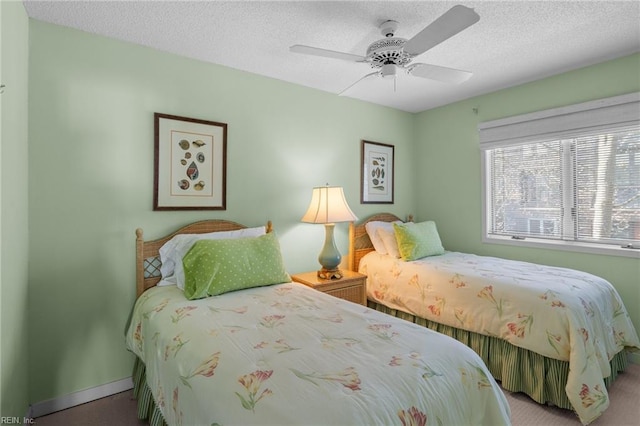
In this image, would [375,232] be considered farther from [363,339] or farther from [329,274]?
[363,339]

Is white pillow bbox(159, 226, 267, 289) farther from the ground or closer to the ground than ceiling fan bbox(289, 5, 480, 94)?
closer to the ground

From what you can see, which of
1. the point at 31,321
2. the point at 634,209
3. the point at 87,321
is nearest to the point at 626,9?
the point at 634,209

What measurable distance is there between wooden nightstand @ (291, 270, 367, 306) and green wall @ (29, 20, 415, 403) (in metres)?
0.68

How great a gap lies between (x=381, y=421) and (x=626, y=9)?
2680 millimetres

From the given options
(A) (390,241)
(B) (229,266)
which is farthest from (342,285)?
(B) (229,266)

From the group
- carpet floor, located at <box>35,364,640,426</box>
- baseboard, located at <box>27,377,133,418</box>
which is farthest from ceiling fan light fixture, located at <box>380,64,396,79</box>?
baseboard, located at <box>27,377,133,418</box>

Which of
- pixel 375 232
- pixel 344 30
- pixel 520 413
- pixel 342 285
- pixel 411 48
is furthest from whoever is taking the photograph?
pixel 375 232

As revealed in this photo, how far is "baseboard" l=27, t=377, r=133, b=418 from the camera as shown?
200 centimetres

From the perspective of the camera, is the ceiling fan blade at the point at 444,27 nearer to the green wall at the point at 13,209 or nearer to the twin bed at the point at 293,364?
the twin bed at the point at 293,364

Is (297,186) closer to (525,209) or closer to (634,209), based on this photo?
(525,209)

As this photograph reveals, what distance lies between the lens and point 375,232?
3.48 metres

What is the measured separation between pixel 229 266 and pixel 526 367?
2064 millimetres

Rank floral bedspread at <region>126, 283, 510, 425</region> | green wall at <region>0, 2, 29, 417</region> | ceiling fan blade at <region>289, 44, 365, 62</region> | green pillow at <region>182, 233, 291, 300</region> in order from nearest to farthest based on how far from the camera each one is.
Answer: floral bedspread at <region>126, 283, 510, 425</region>
green wall at <region>0, 2, 29, 417</region>
ceiling fan blade at <region>289, 44, 365, 62</region>
green pillow at <region>182, 233, 291, 300</region>

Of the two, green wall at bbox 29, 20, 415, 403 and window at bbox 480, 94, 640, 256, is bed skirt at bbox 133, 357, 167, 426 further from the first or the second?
window at bbox 480, 94, 640, 256
